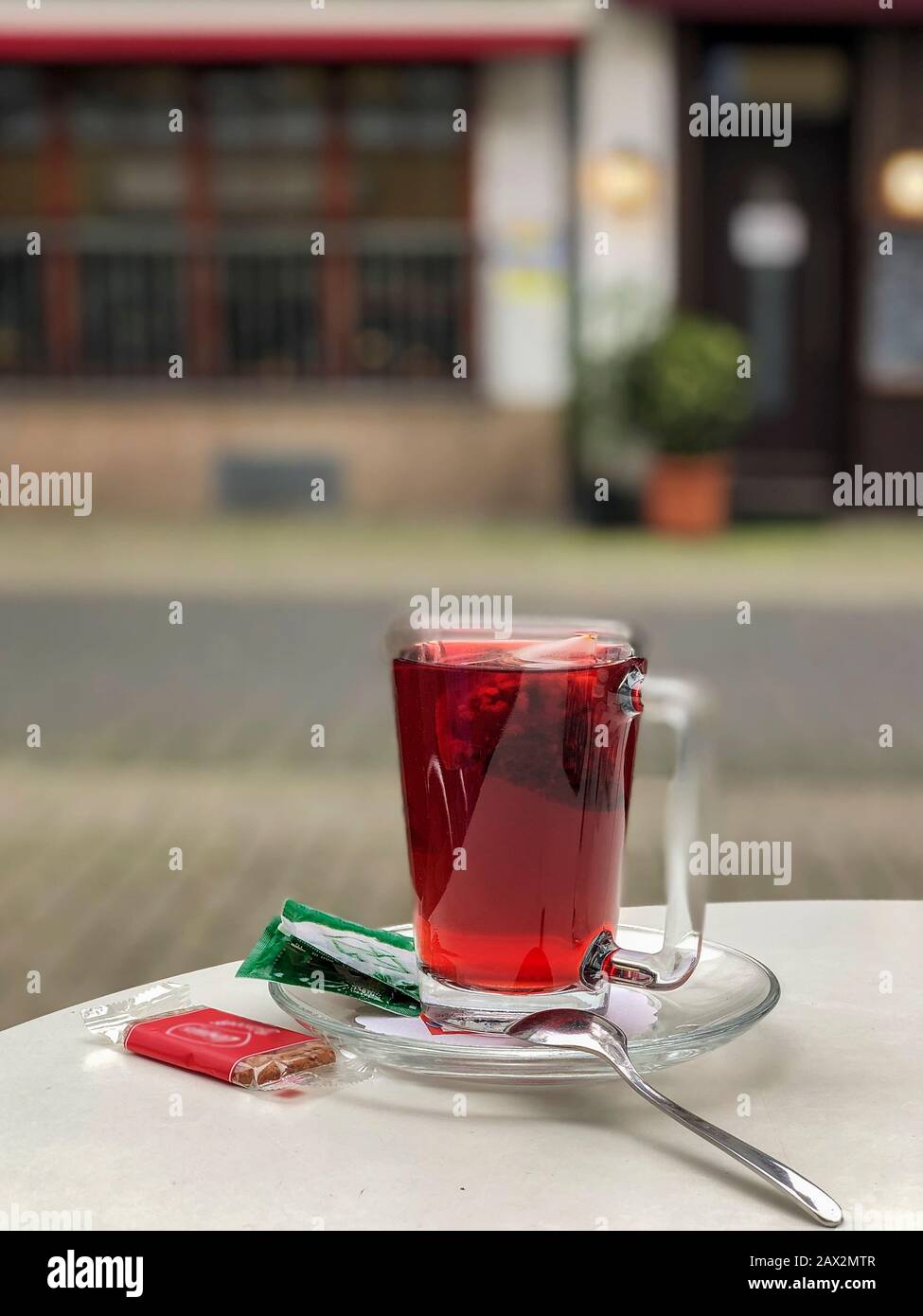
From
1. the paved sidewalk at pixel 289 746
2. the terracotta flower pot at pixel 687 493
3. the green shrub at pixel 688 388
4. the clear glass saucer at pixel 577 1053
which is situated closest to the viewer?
the clear glass saucer at pixel 577 1053

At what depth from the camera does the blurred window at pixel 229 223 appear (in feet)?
40.4

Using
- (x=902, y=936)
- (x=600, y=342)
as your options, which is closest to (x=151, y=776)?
(x=902, y=936)

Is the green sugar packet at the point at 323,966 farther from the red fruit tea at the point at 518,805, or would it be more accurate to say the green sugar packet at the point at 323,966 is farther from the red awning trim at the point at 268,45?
the red awning trim at the point at 268,45

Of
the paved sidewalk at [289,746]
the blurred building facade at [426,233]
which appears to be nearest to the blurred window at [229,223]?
the blurred building facade at [426,233]

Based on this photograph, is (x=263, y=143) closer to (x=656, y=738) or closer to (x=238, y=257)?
(x=238, y=257)

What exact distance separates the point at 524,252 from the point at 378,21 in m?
1.89

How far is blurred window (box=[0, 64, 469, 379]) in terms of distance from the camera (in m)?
12.3

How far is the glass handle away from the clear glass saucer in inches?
0.9

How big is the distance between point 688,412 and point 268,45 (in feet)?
13.6

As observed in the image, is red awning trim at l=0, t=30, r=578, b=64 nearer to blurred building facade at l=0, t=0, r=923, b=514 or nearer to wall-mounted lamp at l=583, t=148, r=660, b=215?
blurred building facade at l=0, t=0, r=923, b=514

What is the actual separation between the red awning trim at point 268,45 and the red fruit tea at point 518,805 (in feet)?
37.1

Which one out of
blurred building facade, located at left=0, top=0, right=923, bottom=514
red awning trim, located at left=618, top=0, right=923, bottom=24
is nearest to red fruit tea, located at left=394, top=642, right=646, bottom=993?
blurred building facade, located at left=0, top=0, right=923, bottom=514

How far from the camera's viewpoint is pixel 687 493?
10.8 metres

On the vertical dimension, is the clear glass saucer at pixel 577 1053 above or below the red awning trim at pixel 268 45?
below
